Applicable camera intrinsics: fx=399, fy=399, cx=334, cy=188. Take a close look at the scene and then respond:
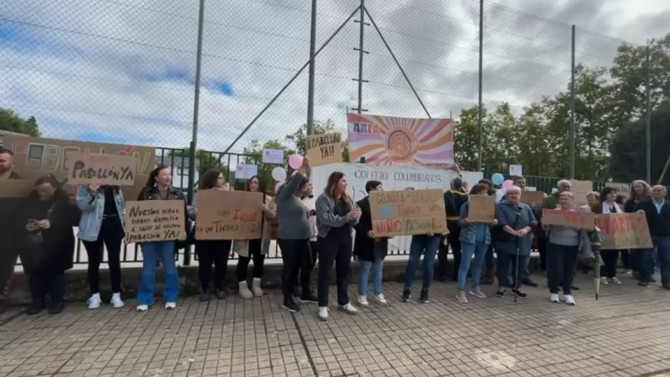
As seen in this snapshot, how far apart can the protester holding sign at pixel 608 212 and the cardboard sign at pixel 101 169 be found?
7683 mm

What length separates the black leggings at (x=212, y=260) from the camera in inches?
209

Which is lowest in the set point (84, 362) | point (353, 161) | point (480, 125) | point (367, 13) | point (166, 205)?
point (84, 362)

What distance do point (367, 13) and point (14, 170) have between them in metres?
5.74

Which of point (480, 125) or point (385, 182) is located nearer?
point (385, 182)

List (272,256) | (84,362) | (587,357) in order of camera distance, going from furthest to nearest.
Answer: (272,256) → (587,357) → (84,362)

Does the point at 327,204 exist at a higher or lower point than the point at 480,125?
lower

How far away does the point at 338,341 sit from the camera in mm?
4090

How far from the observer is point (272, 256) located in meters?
6.62

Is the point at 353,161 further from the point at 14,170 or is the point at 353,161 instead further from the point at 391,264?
the point at 14,170

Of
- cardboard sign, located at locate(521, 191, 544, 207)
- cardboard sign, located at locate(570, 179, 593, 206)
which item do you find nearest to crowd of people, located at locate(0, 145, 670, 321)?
cardboard sign, located at locate(521, 191, 544, 207)

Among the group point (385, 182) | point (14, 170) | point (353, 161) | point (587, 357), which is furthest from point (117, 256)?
point (587, 357)

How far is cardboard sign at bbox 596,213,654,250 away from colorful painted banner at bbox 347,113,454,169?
2.78 metres

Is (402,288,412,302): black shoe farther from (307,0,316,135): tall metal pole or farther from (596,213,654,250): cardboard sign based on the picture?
(596,213,654,250): cardboard sign

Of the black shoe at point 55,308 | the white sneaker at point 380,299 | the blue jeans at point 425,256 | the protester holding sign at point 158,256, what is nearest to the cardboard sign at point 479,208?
the blue jeans at point 425,256
